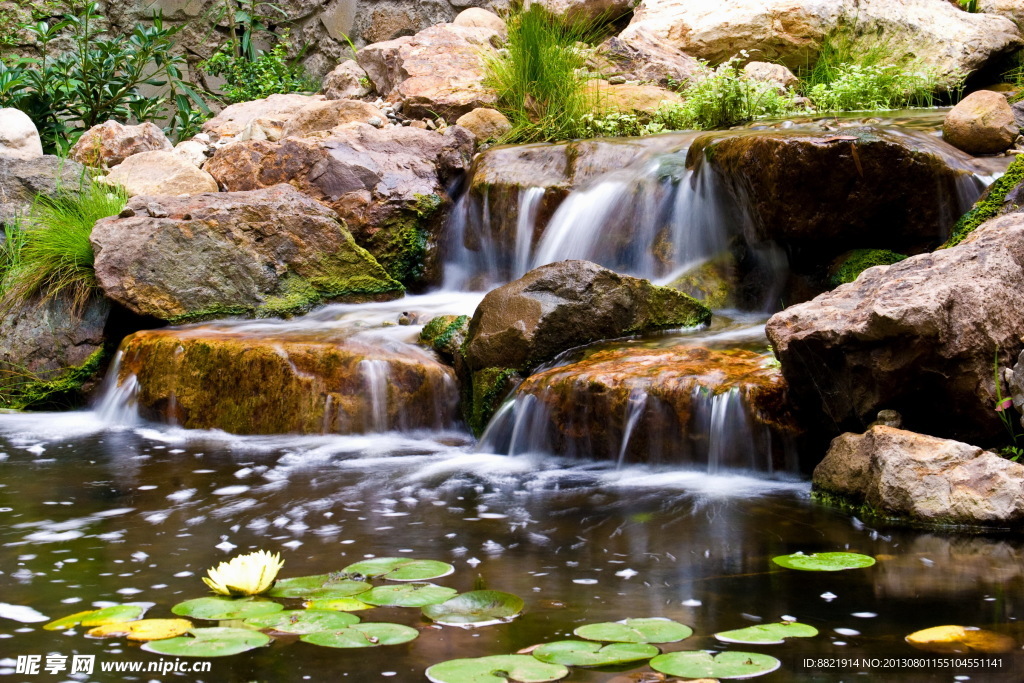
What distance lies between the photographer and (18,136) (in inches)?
348

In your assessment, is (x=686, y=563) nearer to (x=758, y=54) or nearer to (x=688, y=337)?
(x=688, y=337)

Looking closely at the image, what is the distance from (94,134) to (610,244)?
527cm

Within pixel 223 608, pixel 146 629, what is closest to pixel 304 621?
pixel 223 608

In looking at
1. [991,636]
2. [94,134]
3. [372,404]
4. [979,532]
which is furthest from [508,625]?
[94,134]

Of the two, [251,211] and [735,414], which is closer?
[735,414]

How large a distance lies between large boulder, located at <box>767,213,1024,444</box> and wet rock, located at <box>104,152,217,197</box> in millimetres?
5619

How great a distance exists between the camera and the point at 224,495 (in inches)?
167

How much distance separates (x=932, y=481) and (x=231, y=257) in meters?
5.14

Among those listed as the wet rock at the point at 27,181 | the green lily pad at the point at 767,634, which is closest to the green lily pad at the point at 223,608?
the green lily pad at the point at 767,634

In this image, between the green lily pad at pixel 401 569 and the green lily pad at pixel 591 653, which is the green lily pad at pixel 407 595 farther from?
the green lily pad at pixel 591 653

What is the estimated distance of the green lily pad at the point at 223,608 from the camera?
8.66 ft

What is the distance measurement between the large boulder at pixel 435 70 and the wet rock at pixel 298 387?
15.4 ft

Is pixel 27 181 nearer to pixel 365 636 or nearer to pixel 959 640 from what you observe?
pixel 365 636

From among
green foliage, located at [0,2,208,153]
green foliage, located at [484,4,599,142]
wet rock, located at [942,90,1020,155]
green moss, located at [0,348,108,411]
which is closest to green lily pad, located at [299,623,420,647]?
green moss, located at [0,348,108,411]
